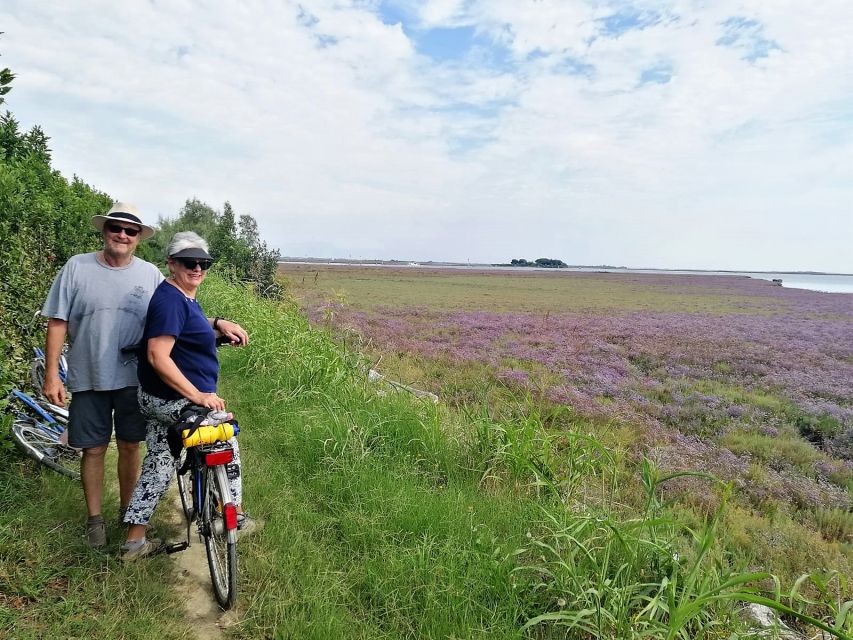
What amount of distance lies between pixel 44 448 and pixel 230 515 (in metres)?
2.17

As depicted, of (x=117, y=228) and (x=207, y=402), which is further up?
(x=117, y=228)

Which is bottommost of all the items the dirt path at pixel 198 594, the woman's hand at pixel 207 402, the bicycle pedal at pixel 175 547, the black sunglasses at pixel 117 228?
the dirt path at pixel 198 594

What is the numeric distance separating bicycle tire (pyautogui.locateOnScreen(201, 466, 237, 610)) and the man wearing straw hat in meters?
0.77

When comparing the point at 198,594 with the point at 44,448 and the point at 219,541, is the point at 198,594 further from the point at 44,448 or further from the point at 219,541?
the point at 44,448

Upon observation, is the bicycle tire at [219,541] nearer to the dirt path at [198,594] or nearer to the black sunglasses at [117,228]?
the dirt path at [198,594]

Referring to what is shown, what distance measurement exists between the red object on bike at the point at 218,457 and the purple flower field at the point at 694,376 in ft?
13.4

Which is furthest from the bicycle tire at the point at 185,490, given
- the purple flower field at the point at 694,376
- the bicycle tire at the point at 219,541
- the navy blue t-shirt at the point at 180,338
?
the purple flower field at the point at 694,376

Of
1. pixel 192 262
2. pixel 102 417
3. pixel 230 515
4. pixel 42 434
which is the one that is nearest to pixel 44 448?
pixel 42 434

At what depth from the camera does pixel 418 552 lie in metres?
2.93

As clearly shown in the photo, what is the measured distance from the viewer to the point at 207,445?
2.68 metres

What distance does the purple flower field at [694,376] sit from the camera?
718 cm

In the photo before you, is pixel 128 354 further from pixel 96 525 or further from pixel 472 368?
pixel 472 368

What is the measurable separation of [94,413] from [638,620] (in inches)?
139

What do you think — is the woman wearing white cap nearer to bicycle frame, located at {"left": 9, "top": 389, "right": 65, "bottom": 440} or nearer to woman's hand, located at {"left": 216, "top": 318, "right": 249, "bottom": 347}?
A: woman's hand, located at {"left": 216, "top": 318, "right": 249, "bottom": 347}
